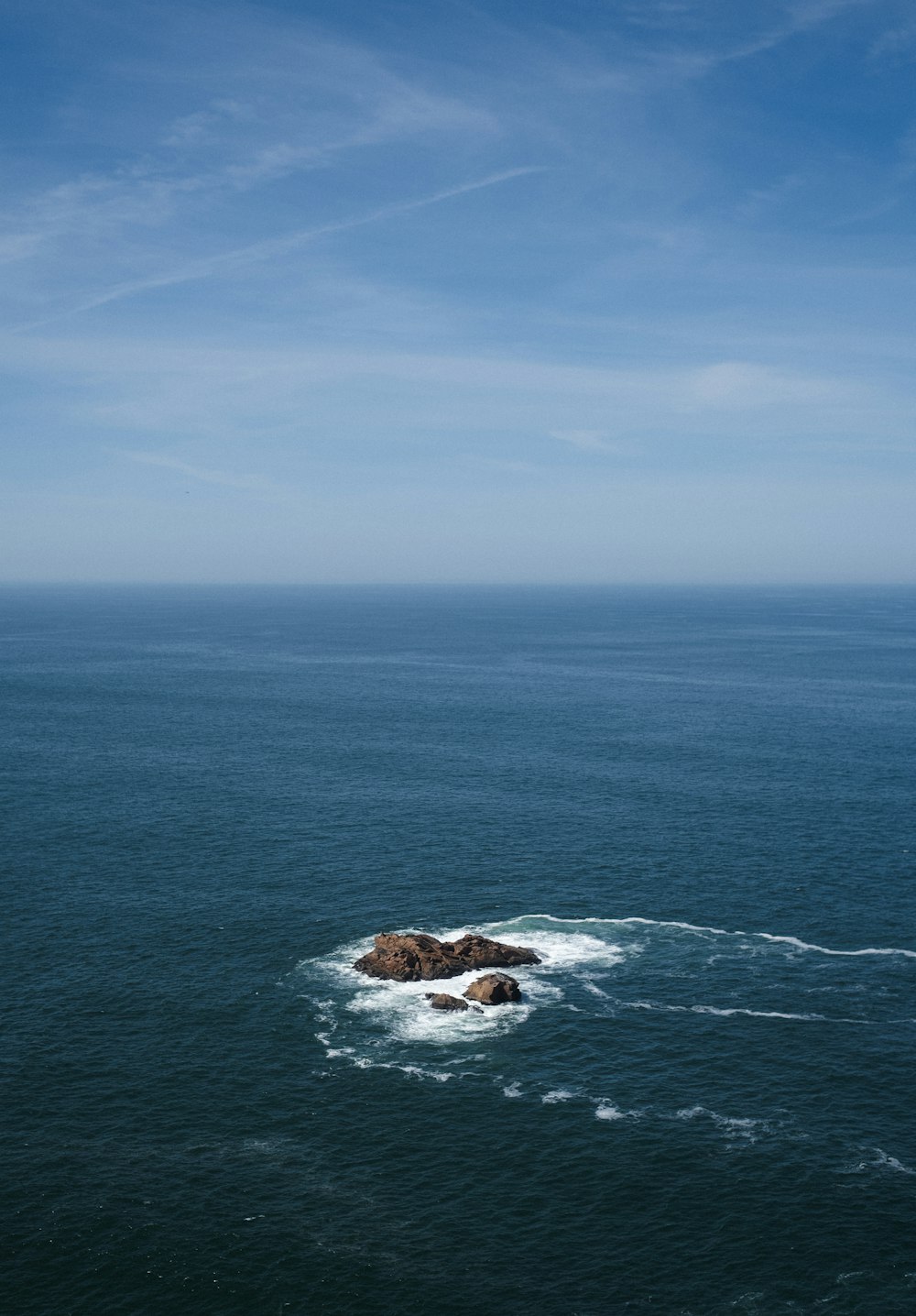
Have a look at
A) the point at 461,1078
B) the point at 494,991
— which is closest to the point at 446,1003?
the point at 494,991

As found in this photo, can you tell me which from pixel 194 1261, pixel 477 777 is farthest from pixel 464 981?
pixel 477 777

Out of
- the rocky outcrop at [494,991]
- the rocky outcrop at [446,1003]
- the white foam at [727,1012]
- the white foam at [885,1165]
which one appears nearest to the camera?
the white foam at [885,1165]

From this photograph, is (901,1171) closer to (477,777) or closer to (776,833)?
(776,833)

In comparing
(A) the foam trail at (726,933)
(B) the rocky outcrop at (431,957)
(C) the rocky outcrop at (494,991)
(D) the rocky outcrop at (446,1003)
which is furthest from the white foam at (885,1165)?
(B) the rocky outcrop at (431,957)

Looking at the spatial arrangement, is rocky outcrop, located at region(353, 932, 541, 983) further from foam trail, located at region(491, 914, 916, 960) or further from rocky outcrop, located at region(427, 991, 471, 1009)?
foam trail, located at region(491, 914, 916, 960)

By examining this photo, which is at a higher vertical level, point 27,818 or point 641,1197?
point 27,818

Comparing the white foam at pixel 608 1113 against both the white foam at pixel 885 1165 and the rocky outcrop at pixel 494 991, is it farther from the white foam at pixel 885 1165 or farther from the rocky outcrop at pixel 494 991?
the rocky outcrop at pixel 494 991

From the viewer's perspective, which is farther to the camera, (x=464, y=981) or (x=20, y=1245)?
(x=464, y=981)
